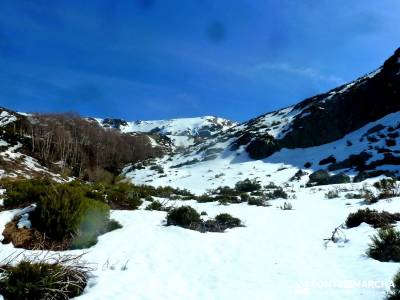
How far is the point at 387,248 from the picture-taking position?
23.3ft

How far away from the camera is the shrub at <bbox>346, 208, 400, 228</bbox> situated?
32.8 ft

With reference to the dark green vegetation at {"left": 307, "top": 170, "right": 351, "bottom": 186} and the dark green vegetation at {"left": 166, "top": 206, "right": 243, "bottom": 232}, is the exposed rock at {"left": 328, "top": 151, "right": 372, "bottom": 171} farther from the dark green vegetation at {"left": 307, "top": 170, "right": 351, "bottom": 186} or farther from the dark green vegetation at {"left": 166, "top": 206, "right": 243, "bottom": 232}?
the dark green vegetation at {"left": 166, "top": 206, "right": 243, "bottom": 232}

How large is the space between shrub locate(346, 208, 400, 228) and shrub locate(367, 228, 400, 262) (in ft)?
7.62

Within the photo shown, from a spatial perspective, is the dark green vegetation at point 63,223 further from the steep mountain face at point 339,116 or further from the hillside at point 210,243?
the steep mountain face at point 339,116

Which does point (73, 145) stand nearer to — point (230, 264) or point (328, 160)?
point (328, 160)

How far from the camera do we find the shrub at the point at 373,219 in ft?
Result: 32.8

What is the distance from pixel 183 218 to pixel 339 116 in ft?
Answer: 145

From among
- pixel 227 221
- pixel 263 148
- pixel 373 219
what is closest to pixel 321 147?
pixel 263 148

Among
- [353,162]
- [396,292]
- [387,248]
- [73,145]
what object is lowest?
[396,292]

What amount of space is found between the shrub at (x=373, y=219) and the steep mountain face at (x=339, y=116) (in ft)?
120

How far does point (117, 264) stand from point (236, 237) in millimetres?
3762

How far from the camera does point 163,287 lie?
19.4 feet

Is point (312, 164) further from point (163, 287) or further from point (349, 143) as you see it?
point (163, 287)

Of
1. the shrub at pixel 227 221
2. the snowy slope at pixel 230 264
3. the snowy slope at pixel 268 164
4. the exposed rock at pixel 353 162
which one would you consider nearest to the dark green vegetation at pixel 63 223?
the snowy slope at pixel 230 264
